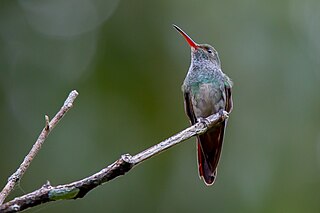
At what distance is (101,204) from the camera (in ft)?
17.6

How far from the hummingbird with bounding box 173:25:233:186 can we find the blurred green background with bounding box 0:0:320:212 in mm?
1497

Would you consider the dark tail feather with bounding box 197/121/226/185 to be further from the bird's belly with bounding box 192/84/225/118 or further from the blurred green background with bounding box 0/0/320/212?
the blurred green background with bounding box 0/0/320/212

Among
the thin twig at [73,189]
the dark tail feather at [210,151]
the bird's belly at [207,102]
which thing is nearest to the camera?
the thin twig at [73,189]

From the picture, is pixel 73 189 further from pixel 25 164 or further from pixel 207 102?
pixel 207 102

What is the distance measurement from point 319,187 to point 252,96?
1081 mm

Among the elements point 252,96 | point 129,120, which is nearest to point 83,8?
point 129,120

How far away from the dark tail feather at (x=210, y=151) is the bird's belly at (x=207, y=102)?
0.22 metres

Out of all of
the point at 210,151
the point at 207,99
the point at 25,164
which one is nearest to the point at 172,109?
the point at 207,99

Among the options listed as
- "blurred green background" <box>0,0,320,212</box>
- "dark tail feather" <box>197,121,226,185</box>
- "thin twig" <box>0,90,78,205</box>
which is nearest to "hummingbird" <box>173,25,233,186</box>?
"dark tail feather" <box>197,121,226,185</box>

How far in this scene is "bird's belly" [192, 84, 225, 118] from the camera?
12.3ft

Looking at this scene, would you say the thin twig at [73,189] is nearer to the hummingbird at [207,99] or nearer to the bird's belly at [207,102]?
the hummingbird at [207,99]

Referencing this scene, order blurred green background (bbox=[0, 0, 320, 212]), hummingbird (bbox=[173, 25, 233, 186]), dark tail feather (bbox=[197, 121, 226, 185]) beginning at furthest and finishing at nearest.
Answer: blurred green background (bbox=[0, 0, 320, 212]) → hummingbird (bbox=[173, 25, 233, 186]) → dark tail feather (bbox=[197, 121, 226, 185])

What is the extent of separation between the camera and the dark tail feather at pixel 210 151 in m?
3.27

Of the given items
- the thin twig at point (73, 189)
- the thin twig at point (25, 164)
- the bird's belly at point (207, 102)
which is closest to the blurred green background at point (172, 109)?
the bird's belly at point (207, 102)
